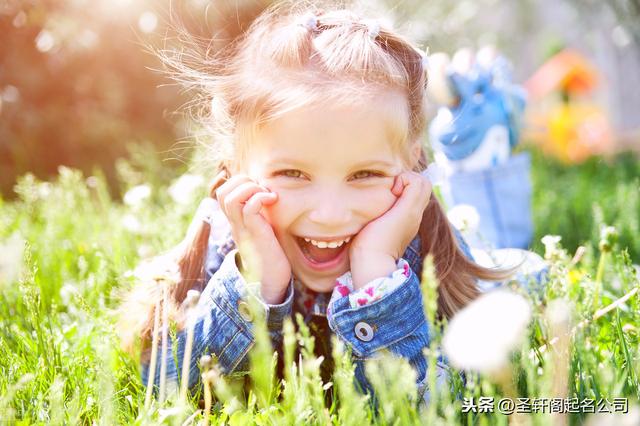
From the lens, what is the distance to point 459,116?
9.54 ft

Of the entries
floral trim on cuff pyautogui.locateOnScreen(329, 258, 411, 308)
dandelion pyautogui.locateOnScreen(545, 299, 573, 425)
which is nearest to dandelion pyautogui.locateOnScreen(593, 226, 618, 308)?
dandelion pyautogui.locateOnScreen(545, 299, 573, 425)

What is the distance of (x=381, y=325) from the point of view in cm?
163

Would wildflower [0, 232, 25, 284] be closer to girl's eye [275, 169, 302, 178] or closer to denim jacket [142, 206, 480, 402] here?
denim jacket [142, 206, 480, 402]

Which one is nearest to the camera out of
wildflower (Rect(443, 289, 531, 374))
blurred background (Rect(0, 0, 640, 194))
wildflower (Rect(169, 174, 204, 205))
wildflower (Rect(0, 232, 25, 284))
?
wildflower (Rect(443, 289, 531, 374))

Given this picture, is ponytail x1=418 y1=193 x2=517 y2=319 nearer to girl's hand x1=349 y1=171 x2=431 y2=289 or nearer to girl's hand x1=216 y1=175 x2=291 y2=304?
girl's hand x1=349 y1=171 x2=431 y2=289

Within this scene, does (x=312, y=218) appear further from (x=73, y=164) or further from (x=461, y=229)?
(x=73, y=164)

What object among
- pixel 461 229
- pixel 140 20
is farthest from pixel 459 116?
pixel 140 20

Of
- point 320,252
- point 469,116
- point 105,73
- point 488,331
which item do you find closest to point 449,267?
point 320,252

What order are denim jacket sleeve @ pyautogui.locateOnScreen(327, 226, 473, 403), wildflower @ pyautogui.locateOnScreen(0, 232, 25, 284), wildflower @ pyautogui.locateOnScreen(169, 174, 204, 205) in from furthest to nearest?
wildflower @ pyautogui.locateOnScreen(169, 174, 204, 205) → denim jacket sleeve @ pyautogui.locateOnScreen(327, 226, 473, 403) → wildflower @ pyautogui.locateOnScreen(0, 232, 25, 284)

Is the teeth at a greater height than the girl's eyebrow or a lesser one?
lesser

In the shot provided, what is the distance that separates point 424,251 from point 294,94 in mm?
625

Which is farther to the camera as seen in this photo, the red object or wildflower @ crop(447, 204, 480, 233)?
the red object

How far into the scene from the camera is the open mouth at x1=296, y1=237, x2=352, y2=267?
1.80 meters

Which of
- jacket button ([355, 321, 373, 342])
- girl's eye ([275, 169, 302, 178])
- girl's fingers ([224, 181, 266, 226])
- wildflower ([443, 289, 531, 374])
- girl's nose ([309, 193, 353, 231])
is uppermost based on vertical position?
girl's eye ([275, 169, 302, 178])
